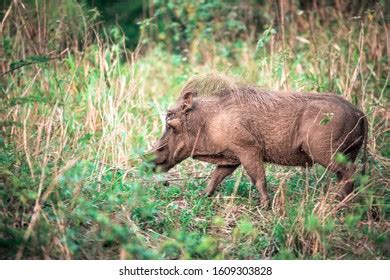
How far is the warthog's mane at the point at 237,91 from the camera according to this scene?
6.17 m

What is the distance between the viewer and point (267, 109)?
615 centimetres

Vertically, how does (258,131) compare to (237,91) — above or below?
below

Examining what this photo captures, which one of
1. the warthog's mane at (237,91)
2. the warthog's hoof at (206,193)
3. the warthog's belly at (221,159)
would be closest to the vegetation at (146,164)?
the warthog's hoof at (206,193)

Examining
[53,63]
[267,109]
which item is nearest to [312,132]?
[267,109]

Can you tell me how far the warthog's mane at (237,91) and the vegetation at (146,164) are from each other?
74 cm

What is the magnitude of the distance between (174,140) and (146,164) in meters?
0.55

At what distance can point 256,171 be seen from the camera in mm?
6023

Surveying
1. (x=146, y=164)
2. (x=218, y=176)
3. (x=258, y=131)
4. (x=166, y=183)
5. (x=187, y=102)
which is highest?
(x=187, y=102)

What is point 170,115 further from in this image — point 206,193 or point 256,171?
point 256,171

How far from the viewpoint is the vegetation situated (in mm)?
5094

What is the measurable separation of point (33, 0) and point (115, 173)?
10.0ft

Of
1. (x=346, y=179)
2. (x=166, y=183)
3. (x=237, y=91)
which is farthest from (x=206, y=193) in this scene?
(x=346, y=179)

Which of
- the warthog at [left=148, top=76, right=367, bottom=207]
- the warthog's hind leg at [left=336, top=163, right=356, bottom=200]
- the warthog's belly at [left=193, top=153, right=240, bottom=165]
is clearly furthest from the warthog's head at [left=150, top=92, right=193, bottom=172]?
the warthog's hind leg at [left=336, top=163, right=356, bottom=200]
